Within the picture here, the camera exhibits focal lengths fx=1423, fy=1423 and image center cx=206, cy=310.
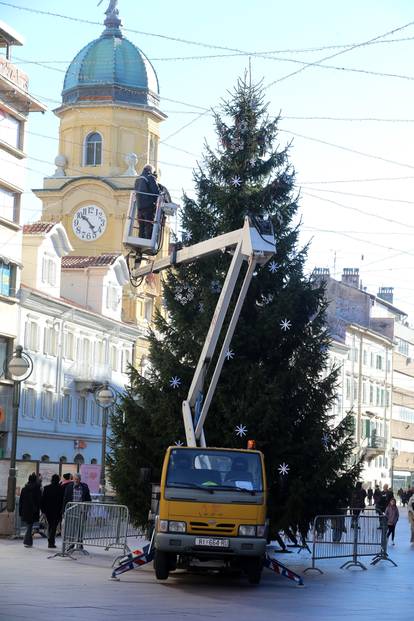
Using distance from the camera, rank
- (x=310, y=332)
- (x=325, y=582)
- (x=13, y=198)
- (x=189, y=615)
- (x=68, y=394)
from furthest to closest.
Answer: (x=68, y=394) < (x=13, y=198) < (x=310, y=332) < (x=325, y=582) < (x=189, y=615)

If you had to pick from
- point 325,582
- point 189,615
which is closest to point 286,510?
point 325,582

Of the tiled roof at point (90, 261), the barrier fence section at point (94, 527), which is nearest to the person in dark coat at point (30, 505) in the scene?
the barrier fence section at point (94, 527)

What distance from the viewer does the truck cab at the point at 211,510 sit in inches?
850

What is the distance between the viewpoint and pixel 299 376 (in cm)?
2841

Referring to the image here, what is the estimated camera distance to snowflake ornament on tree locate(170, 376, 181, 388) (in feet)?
94.1

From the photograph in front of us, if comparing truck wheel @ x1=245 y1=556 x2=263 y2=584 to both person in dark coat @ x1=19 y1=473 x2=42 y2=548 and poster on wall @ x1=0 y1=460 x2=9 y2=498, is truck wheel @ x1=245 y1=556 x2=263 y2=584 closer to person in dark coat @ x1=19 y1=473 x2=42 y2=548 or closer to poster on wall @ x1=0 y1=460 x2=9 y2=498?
person in dark coat @ x1=19 y1=473 x2=42 y2=548

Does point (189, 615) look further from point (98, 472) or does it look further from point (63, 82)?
point (63, 82)

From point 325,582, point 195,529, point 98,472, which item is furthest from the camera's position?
point 98,472

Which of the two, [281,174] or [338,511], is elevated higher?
[281,174]

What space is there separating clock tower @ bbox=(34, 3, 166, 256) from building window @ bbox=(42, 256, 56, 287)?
50.6 feet

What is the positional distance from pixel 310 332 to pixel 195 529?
8429mm

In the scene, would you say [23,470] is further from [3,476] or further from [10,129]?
[10,129]

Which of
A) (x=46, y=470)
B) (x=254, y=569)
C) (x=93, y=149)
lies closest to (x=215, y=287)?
(x=254, y=569)

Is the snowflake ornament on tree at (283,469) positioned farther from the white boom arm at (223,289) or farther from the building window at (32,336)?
the building window at (32,336)
